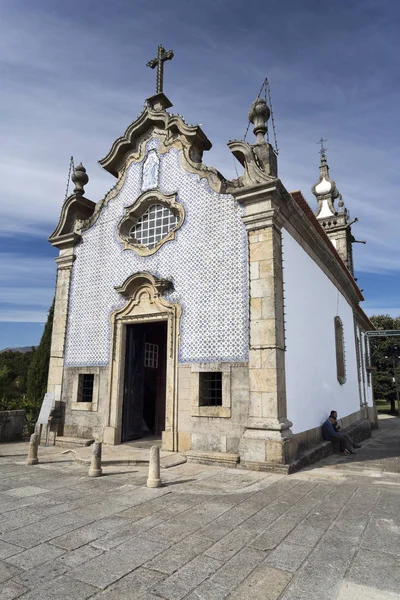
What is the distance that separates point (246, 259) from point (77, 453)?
18.4ft

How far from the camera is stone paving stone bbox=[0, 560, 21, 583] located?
308cm

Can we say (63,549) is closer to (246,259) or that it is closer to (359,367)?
(246,259)

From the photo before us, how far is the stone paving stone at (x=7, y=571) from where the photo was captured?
121 inches

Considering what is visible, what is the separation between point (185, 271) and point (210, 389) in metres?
2.84

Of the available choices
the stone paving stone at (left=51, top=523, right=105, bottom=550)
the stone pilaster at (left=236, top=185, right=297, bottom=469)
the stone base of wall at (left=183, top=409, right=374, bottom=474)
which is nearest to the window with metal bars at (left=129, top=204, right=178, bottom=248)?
the stone pilaster at (left=236, top=185, right=297, bottom=469)

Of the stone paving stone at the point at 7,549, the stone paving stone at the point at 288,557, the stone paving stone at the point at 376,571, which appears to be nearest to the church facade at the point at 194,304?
the stone paving stone at the point at 288,557

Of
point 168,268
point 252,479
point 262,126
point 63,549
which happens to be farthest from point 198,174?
point 63,549

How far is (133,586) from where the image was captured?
9.61ft

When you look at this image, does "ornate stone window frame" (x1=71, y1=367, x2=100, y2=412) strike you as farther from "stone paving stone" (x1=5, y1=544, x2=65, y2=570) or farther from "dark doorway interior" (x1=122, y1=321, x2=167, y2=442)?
"stone paving stone" (x1=5, y1=544, x2=65, y2=570)

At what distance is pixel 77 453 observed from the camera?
8.38 meters

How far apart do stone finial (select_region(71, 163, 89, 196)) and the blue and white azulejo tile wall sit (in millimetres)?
1347

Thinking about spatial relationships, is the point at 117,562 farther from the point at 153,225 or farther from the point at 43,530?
the point at 153,225

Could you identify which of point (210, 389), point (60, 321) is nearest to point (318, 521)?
point (210, 389)

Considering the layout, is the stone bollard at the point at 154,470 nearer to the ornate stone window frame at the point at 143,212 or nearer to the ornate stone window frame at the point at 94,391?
the ornate stone window frame at the point at 94,391
